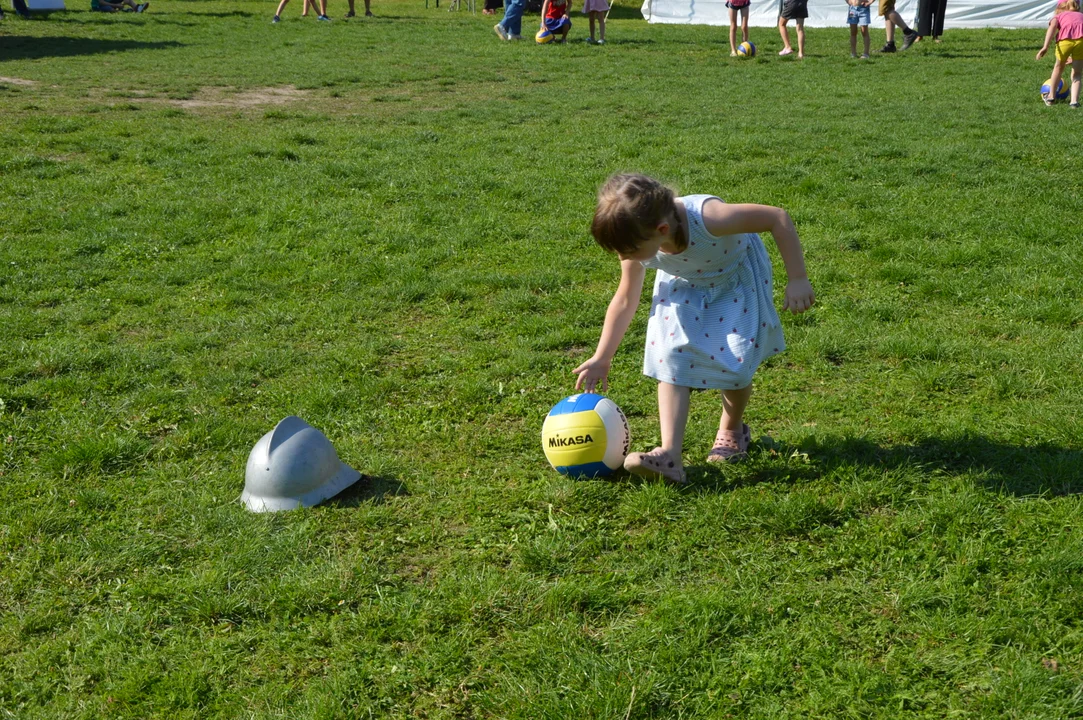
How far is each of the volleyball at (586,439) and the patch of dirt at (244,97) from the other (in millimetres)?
10392

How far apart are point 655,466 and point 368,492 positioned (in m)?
1.14

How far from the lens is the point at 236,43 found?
19344 millimetres

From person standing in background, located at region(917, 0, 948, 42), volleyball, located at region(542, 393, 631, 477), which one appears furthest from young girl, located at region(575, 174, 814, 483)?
person standing in background, located at region(917, 0, 948, 42)

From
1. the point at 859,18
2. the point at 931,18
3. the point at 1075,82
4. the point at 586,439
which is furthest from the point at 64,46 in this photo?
the point at 586,439

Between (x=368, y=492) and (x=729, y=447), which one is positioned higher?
(x=729, y=447)

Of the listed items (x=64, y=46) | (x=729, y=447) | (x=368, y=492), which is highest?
(x=64, y=46)

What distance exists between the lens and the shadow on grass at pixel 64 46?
17.4 m

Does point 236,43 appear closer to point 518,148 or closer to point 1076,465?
point 518,148

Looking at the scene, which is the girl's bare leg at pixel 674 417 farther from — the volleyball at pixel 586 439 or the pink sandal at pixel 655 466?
the volleyball at pixel 586 439

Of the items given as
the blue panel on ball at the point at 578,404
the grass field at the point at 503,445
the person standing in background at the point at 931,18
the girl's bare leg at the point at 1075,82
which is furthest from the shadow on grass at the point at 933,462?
the person standing in background at the point at 931,18

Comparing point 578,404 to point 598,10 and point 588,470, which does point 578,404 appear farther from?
point 598,10

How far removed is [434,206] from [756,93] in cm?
731

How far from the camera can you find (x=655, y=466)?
12.0 ft

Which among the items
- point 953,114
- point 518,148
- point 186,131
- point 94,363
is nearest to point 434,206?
point 518,148
